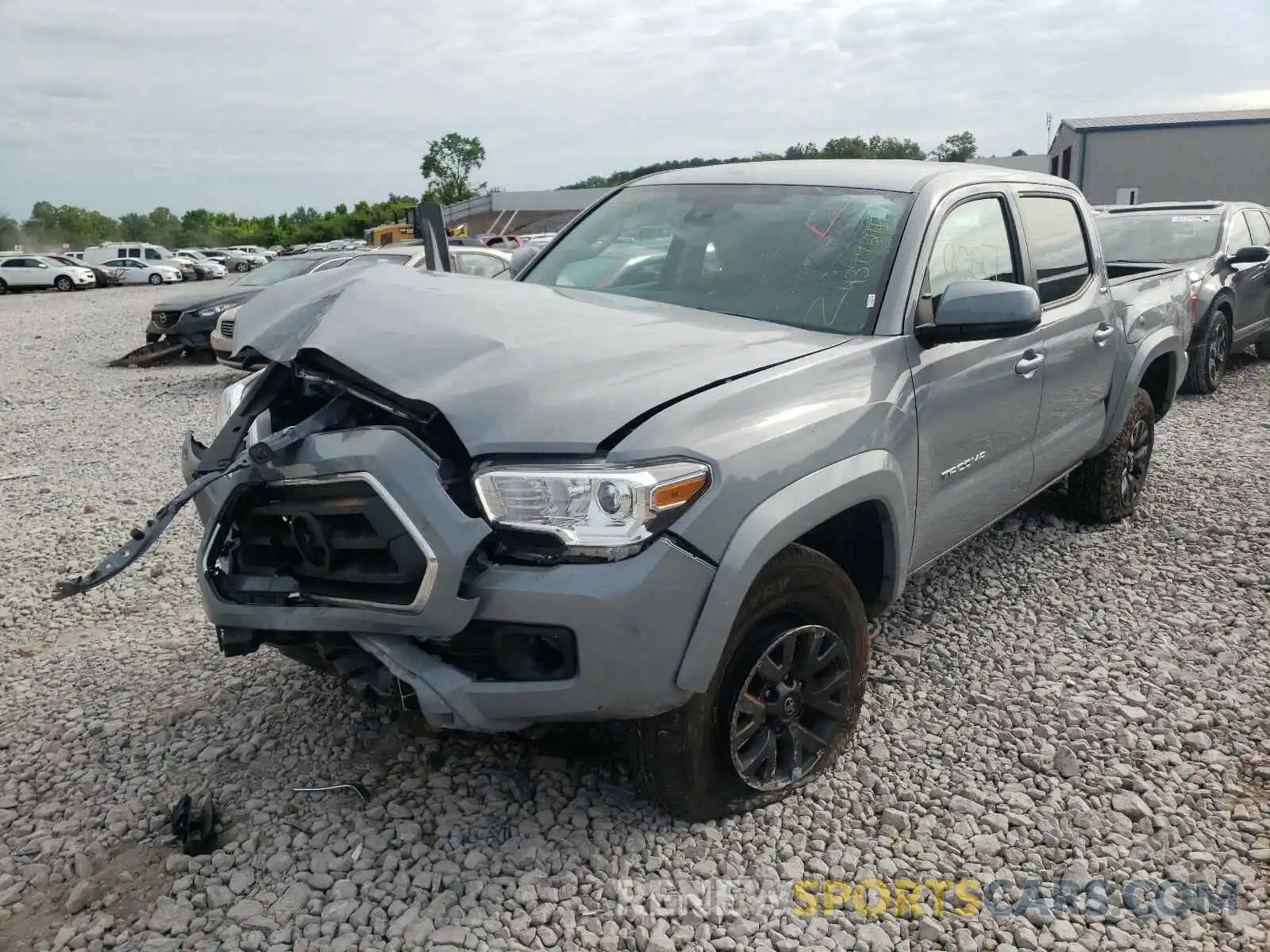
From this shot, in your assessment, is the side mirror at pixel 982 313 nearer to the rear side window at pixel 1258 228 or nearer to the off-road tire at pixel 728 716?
the off-road tire at pixel 728 716

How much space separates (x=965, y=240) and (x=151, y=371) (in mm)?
11997

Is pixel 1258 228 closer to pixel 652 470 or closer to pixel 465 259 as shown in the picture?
pixel 465 259

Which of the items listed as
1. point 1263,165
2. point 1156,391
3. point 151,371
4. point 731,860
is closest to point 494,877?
point 731,860

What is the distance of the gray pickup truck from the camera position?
234cm

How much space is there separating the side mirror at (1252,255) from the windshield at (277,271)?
10992 mm

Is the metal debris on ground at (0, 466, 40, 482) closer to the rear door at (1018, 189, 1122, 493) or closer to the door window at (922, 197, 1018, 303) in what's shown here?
the door window at (922, 197, 1018, 303)

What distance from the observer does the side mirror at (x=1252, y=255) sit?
8602mm

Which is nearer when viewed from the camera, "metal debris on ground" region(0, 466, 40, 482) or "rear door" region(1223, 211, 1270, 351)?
"metal debris on ground" region(0, 466, 40, 482)

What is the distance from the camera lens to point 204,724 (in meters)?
3.46

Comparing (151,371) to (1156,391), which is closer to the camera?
(1156,391)

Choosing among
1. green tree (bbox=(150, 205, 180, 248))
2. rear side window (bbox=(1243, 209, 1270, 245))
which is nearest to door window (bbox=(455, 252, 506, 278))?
rear side window (bbox=(1243, 209, 1270, 245))

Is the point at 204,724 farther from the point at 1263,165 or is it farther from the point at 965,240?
the point at 1263,165

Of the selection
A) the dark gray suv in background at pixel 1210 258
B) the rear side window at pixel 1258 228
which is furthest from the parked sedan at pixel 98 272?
the rear side window at pixel 1258 228

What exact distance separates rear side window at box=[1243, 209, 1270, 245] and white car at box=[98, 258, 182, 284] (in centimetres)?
4070
